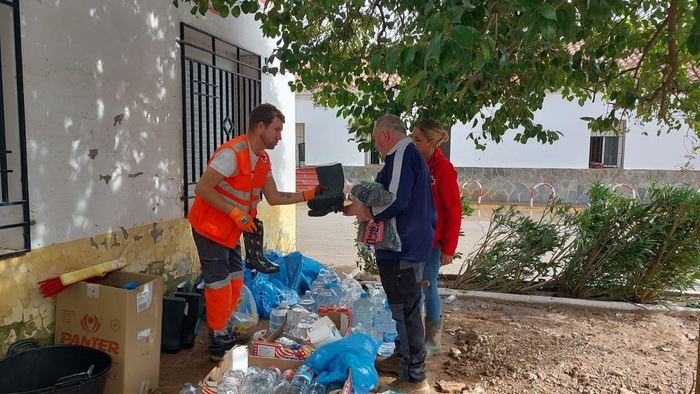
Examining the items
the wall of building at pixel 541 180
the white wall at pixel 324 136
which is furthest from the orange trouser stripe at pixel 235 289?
the white wall at pixel 324 136

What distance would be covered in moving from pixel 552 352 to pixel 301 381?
220cm

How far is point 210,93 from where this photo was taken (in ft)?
18.0

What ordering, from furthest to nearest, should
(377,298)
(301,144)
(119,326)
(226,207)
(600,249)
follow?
(301,144), (600,249), (377,298), (226,207), (119,326)

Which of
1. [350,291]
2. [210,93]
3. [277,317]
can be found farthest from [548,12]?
[210,93]

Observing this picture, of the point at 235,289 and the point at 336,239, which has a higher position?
the point at 235,289

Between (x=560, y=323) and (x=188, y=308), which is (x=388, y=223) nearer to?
(x=188, y=308)

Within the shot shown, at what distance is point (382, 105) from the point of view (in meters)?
5.13

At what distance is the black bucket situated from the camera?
272cm

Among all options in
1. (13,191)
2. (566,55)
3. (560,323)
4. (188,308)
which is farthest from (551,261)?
(13,191)

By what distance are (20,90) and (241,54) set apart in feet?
11.0

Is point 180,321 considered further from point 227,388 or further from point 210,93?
point 210,93

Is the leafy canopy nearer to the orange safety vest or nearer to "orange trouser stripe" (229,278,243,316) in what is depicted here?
the orange safety vest

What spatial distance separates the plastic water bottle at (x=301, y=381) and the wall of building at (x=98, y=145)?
5.15ft

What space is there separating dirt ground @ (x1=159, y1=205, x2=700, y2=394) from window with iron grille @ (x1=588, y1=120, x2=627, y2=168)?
13.3 m
